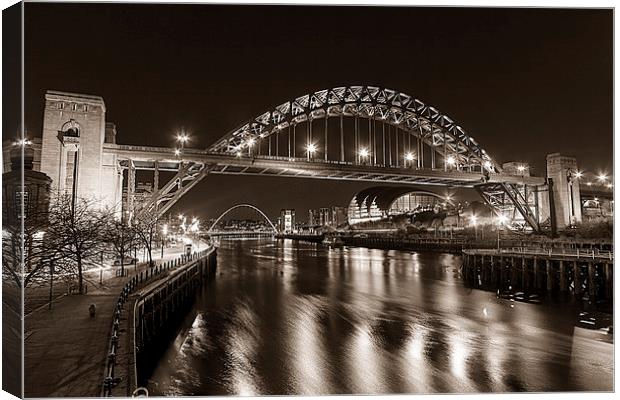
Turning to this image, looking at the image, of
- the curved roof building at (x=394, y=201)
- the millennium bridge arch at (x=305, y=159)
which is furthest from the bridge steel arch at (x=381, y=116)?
the curved roof building at (x=394, y=201)

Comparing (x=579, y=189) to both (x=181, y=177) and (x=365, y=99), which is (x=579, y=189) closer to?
(x=365, y=99)

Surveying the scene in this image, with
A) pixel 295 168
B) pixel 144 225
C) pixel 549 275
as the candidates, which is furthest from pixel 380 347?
pixel 295 168

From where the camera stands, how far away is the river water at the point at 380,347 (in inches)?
349

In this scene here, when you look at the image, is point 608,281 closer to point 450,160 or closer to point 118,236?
point 118,236

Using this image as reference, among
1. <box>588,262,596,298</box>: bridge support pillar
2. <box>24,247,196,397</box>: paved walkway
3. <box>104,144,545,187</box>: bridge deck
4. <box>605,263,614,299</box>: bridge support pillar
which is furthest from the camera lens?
<box>104,144,545,187</box>: bridge deck

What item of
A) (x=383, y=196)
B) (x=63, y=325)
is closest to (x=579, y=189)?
(x=63, y=325)

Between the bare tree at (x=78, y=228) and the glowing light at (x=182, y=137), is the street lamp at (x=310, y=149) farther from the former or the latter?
the bare tree at (x=78, y=228)

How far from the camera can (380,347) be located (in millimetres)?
11328

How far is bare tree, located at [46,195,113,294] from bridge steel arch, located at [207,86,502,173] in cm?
1308

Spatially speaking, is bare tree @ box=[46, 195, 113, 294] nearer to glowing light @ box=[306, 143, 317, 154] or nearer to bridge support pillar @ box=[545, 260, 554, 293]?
glowing light @ box=[306, 143, 317, 154]

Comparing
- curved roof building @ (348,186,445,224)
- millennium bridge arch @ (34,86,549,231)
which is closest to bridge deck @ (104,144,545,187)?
millennium bridge arch @ (34,86,549,231)

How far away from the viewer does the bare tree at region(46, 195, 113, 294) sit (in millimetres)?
10586

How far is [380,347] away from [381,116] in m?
26.1

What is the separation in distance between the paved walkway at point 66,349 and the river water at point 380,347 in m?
1.95
